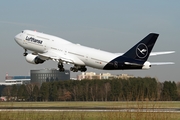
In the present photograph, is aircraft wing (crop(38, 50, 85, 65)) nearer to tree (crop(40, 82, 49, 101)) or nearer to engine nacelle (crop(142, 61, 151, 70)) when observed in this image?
engine nacelle (crop(142, 61, 151, 70))

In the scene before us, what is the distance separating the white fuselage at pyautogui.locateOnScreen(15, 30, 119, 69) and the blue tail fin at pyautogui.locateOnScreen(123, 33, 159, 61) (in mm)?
3545

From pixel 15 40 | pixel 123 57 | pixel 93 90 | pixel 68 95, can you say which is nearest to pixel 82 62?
pixel 123 57

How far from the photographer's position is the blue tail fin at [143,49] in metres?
72.3

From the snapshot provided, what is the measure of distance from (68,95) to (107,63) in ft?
246

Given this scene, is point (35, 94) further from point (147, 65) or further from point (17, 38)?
point (147, 65)

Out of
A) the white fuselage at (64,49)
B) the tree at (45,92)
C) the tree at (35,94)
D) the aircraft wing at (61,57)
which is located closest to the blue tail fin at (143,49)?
the white fuselage at (64,49)

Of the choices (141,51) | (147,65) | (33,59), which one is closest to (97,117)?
(147,65)

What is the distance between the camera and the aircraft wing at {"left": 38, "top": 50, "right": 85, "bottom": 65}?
81.3 m

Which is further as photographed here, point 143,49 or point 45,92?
point 45,92

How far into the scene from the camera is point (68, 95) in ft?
491

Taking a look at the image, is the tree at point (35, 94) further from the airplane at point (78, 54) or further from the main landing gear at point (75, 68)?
the main landing gear at point (75, 68)

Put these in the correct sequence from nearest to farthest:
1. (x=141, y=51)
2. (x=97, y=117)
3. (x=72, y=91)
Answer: (x=97, y=117), (x=141, y=51), (x=72, y=91)

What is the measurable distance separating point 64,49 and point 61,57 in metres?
1.59

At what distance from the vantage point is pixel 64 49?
83000mm
